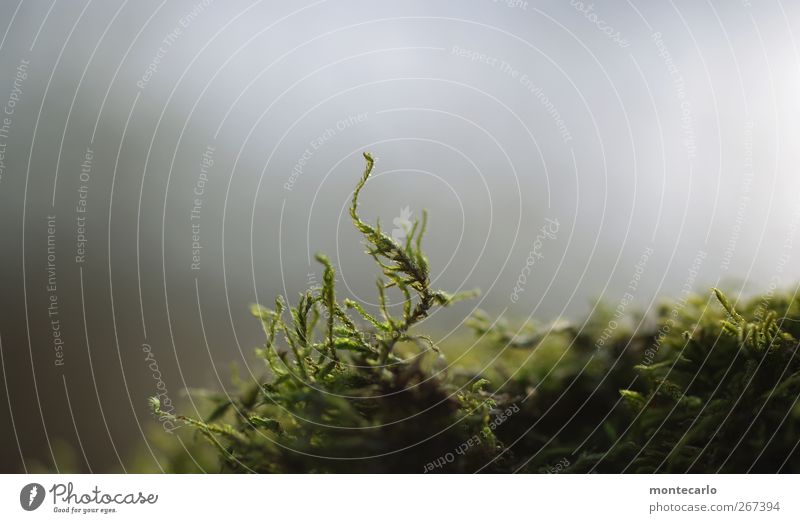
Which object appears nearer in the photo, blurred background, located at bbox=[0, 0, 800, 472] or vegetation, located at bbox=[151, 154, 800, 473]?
vegetation, located at bbox=[151, 154, 800, 473]

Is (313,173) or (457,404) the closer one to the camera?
(457,404)

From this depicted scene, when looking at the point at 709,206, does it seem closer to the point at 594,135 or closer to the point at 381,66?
the point at 594,135

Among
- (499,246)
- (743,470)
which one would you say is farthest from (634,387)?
(499,246)

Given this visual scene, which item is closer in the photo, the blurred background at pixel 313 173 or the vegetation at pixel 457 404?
the vegetation at pixel 457 404
